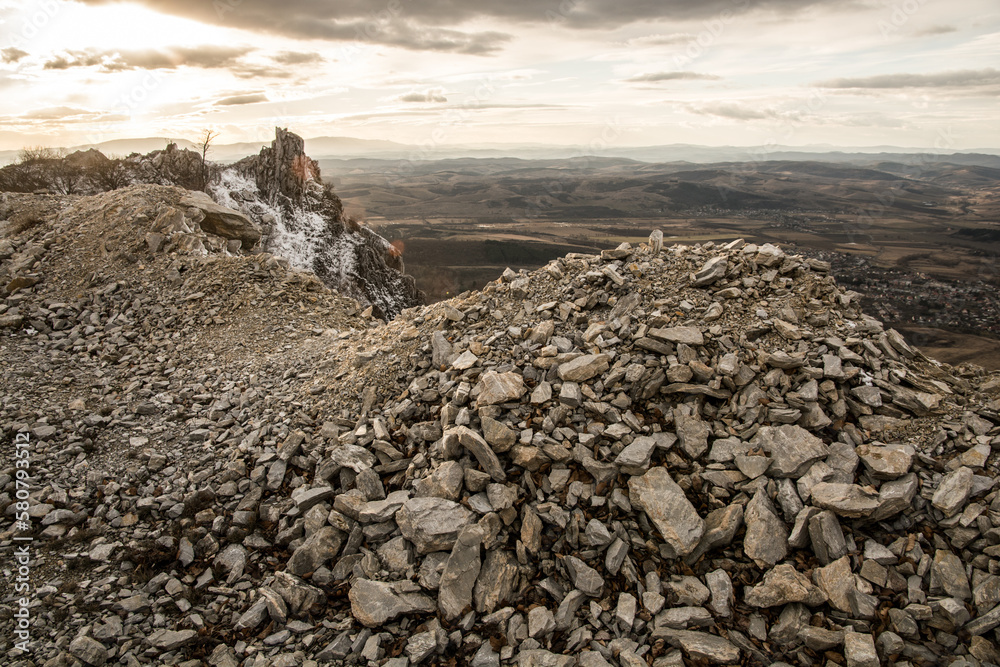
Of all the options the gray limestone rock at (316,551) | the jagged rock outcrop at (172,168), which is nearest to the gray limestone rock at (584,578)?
the gray limestone rock at (316,551)

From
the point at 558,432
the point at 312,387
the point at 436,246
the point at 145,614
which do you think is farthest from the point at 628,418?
the point at 436,246

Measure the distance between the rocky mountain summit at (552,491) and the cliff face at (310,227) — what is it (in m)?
20.0

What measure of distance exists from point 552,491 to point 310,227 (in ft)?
103

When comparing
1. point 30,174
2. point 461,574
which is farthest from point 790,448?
point 30,174

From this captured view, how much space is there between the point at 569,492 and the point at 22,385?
1367 centimetres

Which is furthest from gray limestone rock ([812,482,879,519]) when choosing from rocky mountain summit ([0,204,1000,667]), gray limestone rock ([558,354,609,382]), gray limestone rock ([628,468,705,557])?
gray limestone rock ([558,354,609,382])

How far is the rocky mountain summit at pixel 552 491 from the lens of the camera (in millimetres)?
6527

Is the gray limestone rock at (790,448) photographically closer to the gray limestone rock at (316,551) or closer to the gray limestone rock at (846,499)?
the gray limestone rock at (846,499)

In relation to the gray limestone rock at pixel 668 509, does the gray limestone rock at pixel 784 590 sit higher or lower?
lower

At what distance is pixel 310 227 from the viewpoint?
111 feet

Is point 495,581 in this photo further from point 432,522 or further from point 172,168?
point 172,168

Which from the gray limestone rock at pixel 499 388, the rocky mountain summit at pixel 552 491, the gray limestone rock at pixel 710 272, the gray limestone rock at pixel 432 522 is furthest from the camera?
the gray limestone rock at pixel 710 272

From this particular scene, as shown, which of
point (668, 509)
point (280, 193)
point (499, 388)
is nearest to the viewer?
point (668, 509)

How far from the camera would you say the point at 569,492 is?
7.87 m
